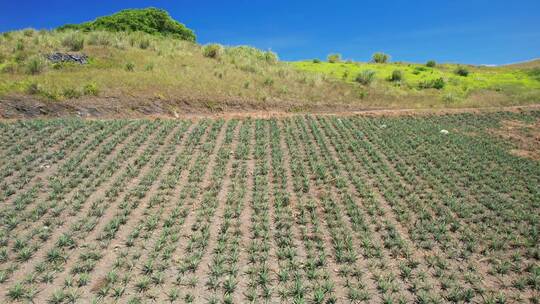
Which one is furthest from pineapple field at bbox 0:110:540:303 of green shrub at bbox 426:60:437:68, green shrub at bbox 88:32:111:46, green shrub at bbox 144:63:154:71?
green shrub at bbox 426:60:437:68

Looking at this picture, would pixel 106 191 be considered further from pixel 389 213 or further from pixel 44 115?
pixel 44 115

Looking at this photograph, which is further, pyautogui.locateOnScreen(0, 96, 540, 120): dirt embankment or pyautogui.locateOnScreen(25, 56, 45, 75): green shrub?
pyautogui.locateOnScreen(25, 56, 45, 75): green shrub

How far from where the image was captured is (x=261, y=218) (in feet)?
31.1

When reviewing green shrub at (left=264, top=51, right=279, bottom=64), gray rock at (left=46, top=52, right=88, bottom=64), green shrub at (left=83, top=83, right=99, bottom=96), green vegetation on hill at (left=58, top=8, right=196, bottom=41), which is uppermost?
green vegetation on hill at (left=58, top=8, right=196, bottom=41)

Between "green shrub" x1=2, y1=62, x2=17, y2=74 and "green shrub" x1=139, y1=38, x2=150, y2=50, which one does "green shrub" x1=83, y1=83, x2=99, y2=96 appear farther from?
"green shrub" x1=139, y1=38, x2=150, y2=50

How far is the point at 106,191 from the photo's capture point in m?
10.8

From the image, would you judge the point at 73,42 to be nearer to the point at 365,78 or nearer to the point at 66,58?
the point at 66,58

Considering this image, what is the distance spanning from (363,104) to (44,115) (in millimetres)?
19188

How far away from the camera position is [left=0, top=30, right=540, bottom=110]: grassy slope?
20.9m

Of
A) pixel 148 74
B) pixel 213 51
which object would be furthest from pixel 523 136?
pixel 213 51

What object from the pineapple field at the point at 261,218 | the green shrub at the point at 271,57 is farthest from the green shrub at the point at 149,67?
the green shrub at the point at 271,57

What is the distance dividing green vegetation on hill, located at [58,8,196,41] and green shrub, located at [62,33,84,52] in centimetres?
1358

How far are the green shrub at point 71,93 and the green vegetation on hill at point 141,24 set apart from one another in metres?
20.6

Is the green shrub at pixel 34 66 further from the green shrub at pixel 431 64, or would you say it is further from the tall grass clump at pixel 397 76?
the green shrub at pixel 431 64
